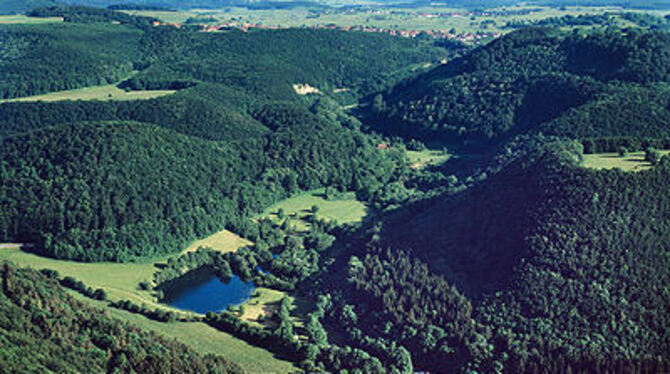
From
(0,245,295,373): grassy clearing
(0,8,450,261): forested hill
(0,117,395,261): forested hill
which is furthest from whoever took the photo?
(0,8,450,261): forested hill

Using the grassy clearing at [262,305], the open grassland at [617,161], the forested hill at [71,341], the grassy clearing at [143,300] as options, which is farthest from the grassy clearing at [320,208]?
the forested hill at [71,341]

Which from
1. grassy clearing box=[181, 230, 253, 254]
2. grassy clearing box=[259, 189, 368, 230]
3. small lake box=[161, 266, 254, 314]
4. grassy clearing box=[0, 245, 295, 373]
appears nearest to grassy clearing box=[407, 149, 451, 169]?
grassy clearing box=[259, 189, 368, 230]

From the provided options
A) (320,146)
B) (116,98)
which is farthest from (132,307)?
(116,98)

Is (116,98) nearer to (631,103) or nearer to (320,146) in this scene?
(320,146)

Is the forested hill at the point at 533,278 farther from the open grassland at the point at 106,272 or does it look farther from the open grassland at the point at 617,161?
the open grassland at the point at 106,272

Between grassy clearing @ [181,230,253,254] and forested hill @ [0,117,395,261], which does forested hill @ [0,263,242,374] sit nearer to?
forested hill @ [0,117,395,261]

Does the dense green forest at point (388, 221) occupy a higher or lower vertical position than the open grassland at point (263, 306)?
higher

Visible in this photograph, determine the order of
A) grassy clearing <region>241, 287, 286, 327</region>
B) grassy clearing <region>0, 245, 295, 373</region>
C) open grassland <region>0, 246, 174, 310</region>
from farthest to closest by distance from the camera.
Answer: open grassland <region>0, 246, 174, 310</region> → grassy clearing <region>241, 287, 286, 327</region> → grassy clearing <region>0, 245, 295, 373</region>

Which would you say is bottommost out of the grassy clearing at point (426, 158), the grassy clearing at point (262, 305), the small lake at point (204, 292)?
the small lake at point (204, 292)

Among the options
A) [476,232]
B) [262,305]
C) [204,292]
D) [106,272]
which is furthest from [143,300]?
[476,232]
